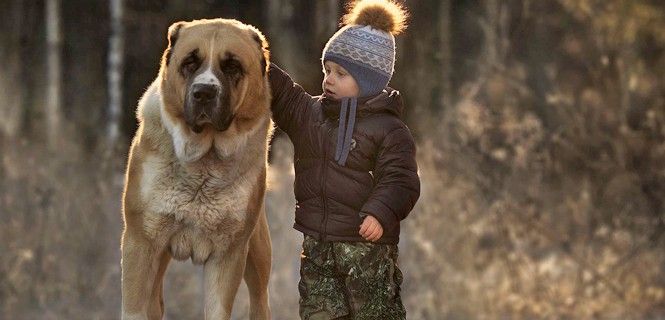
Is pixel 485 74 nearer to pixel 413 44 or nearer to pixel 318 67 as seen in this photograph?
pixel 318 67

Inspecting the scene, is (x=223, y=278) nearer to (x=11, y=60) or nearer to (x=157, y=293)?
(x=157, y=293)

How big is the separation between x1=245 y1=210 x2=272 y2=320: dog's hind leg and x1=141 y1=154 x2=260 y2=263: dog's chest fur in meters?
0.53

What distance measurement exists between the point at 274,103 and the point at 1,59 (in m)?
13.0

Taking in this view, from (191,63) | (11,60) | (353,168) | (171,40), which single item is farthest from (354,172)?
(11,60)

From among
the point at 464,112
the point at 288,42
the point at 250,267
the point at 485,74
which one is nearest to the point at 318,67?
the point at 288,42

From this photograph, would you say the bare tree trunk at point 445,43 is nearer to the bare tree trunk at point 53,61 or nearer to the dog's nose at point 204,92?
the bare tree trunk at point 53,61

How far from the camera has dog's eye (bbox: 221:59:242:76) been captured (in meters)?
4.85

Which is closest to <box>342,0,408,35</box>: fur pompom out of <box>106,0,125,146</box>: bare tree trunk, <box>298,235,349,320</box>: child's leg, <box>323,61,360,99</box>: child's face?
<box>323,61,360,99</box>: child's face

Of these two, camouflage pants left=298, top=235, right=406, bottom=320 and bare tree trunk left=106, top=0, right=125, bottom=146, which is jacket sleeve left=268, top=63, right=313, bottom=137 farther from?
bare tree trunk left=106, top=0, right=125, bottom=146

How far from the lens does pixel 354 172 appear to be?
4.93 m

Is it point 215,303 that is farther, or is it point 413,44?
point 413,44

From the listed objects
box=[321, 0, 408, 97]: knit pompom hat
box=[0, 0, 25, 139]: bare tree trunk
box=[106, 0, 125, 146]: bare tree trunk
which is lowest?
box=[0, 0, 25, 139]: bare tree trunk

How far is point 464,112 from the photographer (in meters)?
9.91

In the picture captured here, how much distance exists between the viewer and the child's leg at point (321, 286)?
4988 millimetres
